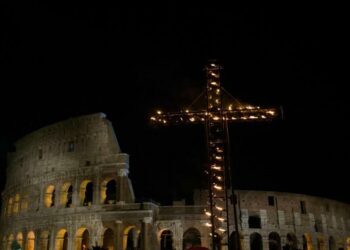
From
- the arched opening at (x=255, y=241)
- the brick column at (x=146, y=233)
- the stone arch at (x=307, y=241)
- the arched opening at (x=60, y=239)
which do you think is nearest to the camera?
the brick column at (x=146, y=233)

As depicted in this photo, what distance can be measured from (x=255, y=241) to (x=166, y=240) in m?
8.53

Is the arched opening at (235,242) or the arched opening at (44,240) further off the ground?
the arched opening at (44,240)

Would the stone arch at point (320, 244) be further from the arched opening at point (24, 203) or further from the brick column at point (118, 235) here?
the arched opening at point (24, 203)

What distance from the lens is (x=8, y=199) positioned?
44.2 m

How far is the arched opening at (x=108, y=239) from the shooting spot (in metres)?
37.2

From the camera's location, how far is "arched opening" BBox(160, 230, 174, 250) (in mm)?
35688

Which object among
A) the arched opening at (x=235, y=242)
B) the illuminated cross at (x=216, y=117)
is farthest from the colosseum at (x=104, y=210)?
the illuminated cross at (x=216, y=117)

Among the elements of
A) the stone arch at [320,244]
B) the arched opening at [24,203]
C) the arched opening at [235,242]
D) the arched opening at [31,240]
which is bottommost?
the arched opening at [235,242]

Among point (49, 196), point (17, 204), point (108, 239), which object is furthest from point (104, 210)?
point (17, 204)

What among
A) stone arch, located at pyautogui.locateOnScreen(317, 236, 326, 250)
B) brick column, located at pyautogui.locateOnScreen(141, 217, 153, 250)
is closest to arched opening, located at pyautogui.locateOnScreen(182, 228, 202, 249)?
brick column, located at pyautogui.locateOnScreen(141, 217, 153, 250)

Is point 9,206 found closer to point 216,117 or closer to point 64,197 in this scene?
point 64,197

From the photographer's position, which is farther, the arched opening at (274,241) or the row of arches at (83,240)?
the arched opening at (274,241)

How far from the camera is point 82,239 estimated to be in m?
37.6

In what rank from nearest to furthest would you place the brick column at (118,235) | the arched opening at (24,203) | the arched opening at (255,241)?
the brick column at (118,235) → the arched opening at (255,241) → the arched opening at (24,203)
